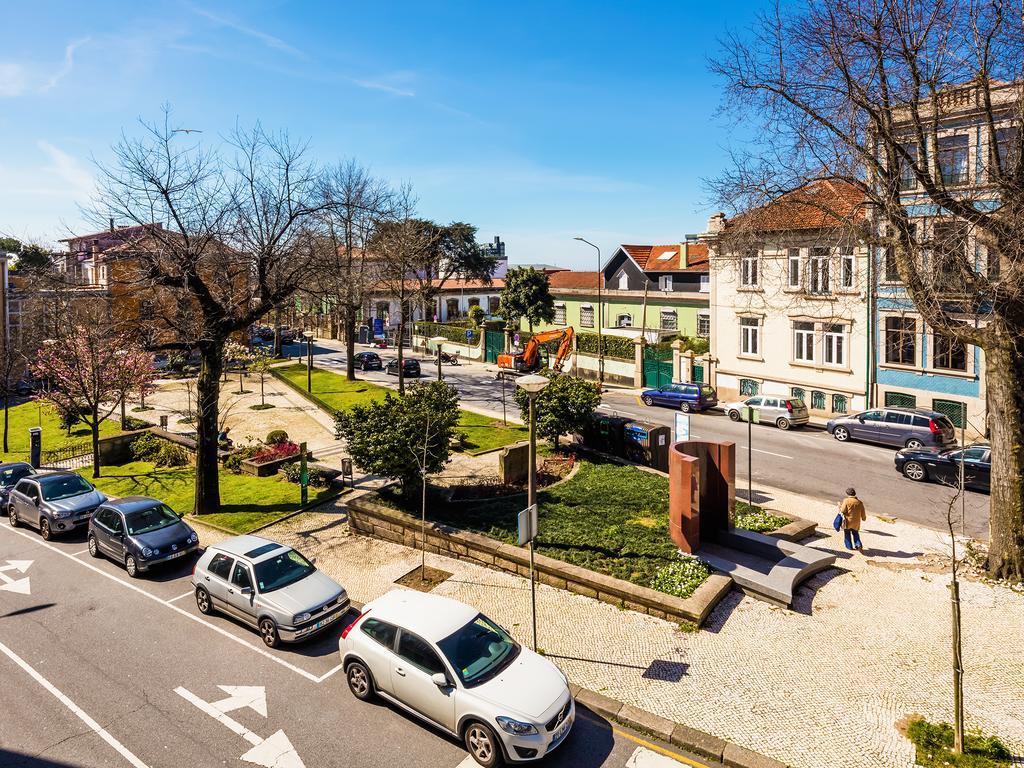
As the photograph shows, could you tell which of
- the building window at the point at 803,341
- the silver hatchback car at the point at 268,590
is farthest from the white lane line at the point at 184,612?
the building window at the point at 803,341

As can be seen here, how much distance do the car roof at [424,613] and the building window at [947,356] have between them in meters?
26.9

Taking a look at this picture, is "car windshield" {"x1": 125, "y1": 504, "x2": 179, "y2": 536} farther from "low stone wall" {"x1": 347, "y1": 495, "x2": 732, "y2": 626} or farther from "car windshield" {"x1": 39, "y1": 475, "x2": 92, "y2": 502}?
"car windshield" {"x1": 39, "y1": 475, "x2": 92, "y2": 502}

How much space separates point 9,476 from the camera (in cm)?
2267

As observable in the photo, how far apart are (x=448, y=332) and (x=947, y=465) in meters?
44.8

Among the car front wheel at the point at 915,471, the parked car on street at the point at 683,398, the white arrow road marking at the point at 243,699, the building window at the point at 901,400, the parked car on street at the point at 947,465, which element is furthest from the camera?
the parked car on street at the point at 683,398

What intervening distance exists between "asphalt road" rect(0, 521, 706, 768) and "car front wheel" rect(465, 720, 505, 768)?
29 cm

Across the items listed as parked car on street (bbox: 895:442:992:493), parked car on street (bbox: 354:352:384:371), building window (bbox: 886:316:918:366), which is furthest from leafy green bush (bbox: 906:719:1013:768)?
parked car on street (bbox: 354:352:384:371)

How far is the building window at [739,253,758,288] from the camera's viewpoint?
3572 centimetres

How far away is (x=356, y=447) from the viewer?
17141mm

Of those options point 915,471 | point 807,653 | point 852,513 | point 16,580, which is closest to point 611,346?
point 915,471

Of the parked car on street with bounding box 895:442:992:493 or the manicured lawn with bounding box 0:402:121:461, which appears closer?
the parked car on street with bounding box 895:442:992:493

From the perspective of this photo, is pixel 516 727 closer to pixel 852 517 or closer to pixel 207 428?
pixel 852 517

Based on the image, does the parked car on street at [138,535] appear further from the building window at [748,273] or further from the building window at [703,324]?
the building window at [703,324]

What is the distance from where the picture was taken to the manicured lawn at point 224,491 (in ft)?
63.9
